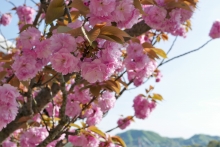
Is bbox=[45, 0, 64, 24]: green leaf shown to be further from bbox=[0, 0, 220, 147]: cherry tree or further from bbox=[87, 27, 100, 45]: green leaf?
bbox=[87, 27, 100, 45]: green leaf

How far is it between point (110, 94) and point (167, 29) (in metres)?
0.55

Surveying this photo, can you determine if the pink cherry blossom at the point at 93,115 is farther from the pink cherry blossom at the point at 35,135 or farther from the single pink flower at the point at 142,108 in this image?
the single pink flower at the point at 142,108

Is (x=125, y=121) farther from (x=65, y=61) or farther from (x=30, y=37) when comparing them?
(x=65, y=61)

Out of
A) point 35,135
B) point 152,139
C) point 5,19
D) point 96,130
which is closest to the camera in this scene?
point 96,130

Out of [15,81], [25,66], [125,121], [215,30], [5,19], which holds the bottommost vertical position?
[25,66]

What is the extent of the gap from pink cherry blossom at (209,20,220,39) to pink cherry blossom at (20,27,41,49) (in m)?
2.89

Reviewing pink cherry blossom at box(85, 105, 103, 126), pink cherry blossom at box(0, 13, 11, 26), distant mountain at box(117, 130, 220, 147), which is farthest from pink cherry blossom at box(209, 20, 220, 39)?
distant mountain at box(117, 130, 220, 147)

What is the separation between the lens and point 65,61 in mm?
912

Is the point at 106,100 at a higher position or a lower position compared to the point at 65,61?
higher

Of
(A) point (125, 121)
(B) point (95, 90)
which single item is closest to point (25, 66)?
(B) point (95, 90)

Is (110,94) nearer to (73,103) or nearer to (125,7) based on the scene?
(73,103)

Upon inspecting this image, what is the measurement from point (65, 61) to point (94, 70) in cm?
10

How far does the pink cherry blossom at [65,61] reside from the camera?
0.91m

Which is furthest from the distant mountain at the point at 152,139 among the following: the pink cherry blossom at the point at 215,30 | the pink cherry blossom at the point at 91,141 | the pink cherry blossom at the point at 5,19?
the pink cherry blossom at the point at 91,141
